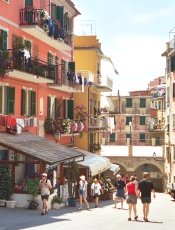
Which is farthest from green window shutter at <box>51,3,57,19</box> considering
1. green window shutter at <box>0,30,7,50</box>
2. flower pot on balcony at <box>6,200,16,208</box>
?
flower pot on balcony at <box>6,200,16,208</box>

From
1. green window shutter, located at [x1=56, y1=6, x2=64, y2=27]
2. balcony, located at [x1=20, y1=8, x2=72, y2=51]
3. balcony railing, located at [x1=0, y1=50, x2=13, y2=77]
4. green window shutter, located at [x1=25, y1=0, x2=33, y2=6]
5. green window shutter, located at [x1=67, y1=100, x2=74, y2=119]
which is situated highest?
green window shutter, located at [x1=56, y1=6, x2=64, y2=27]

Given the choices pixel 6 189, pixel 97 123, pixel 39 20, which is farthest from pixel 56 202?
pixel 97 123

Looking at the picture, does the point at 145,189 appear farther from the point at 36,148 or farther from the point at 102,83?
the point at 102,83

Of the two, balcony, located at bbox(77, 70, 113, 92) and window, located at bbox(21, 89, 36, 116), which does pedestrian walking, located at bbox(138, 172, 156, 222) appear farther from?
balcony, located at bbox(77, 70, 113, 92)

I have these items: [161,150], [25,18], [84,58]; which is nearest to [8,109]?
[25,18]

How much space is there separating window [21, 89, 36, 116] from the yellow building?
12320 millimetres

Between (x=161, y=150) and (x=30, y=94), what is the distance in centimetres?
3551

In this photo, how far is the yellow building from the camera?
42.8m

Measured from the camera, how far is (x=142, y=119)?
3342 inches

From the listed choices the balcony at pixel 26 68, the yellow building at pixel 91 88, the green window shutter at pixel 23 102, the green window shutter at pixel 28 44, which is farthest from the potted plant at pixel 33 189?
the yellow building at pixel 91 88

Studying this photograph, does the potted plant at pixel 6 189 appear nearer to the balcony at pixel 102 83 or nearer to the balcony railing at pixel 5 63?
the balcony railing at pixel 5 63

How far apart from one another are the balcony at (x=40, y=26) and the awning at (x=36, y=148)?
595 cm

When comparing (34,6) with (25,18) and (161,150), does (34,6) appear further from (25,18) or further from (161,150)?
(161,150)

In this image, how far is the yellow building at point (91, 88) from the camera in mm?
42812
